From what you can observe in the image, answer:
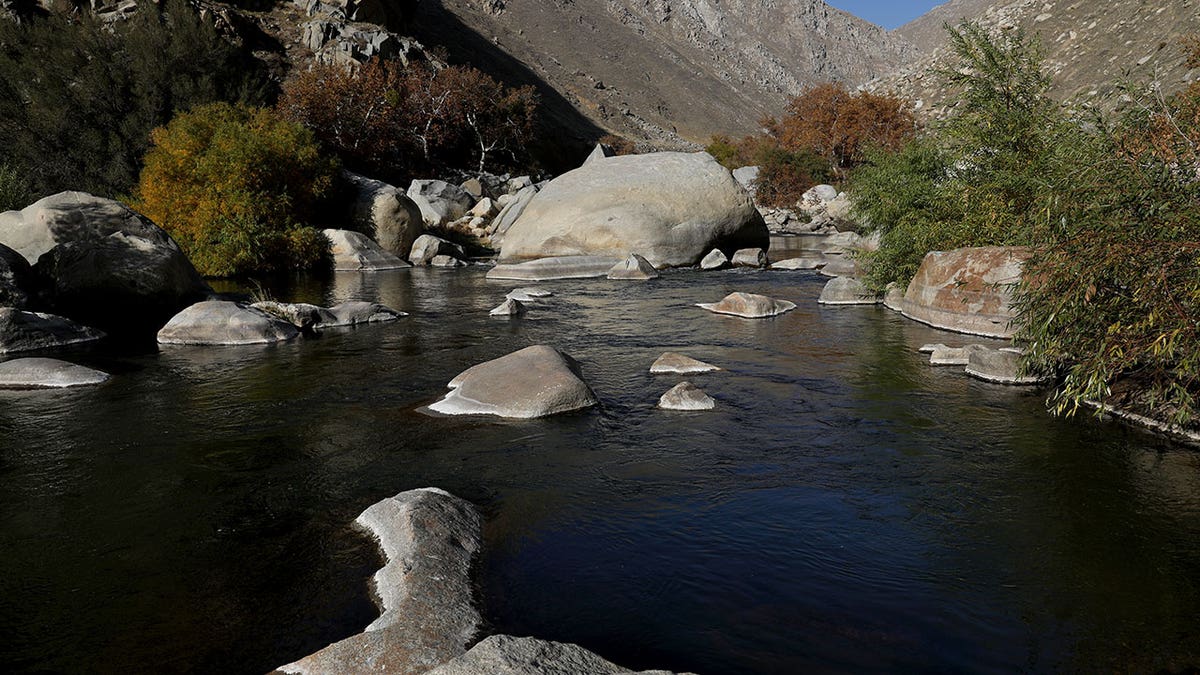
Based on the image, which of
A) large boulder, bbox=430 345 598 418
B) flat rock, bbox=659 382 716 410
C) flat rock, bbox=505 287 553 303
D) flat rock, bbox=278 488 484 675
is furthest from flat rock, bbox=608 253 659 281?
flat rock, bbox=278 488 484 675

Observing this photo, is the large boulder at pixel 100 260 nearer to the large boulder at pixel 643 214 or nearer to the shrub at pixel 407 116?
the large boulder at pixel 643 214

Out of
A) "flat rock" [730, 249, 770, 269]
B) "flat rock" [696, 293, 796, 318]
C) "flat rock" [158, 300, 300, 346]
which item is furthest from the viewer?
"flat rock" [730, 249, 770, 269]

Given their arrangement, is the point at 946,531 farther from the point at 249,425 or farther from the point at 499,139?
the point at 499,139

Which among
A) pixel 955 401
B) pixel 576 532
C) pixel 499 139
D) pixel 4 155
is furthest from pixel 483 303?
pixel 499 139

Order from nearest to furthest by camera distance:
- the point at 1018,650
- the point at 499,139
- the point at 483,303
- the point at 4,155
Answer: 1. the point at 1018,650
2. the point at 483,303
3. the point at 4,155
4. the point at 499,139

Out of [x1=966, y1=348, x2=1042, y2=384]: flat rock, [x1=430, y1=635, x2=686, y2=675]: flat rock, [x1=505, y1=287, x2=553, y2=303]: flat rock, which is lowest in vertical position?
[x1=430, y1=635, x2=686, y2=675]: flat rock

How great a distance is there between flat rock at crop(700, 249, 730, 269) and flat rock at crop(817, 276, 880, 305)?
784cm

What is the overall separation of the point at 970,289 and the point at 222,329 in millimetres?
14896

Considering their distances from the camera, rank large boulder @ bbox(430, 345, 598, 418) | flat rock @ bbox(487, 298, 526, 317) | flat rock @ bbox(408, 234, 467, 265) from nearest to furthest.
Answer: large boulder @ bbox(430, 345, 598, 418)
flat rock @ bbox(487, 298, 526, 317)
flat rock @ bbox(408, 234, 467, 265)

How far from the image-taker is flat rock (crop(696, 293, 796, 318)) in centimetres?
1717

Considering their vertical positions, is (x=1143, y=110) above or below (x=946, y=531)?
above

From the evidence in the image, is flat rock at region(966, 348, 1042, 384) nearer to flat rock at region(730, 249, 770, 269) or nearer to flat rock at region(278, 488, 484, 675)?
flat rock at region(278, 488, 484, 675)

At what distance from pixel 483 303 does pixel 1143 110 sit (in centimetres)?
1544

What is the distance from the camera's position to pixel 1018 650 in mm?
4754
